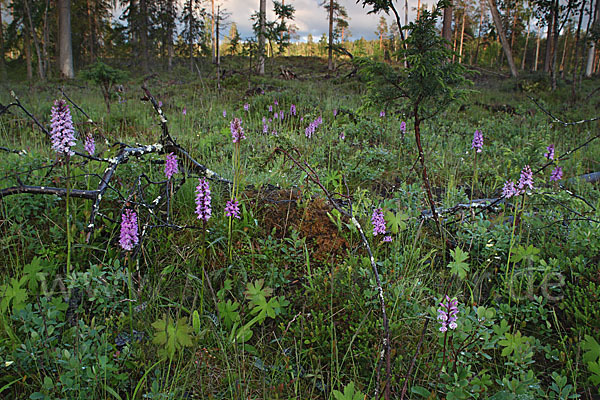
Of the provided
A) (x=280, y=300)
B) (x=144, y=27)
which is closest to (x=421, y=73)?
(x=280, y=300)

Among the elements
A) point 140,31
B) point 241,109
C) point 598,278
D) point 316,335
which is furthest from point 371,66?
point 140,31

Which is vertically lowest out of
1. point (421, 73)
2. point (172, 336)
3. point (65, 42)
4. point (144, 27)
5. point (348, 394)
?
point (348, 394)

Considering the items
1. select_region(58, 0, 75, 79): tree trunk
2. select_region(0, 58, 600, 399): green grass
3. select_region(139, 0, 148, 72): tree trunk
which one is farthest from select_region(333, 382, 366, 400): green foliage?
select_region(139, 0, 148, 72): tree trunk

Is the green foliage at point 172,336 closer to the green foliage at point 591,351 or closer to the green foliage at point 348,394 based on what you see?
the green foliage at point 348,394

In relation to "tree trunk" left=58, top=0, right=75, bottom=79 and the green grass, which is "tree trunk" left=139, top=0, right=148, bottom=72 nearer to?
"tree trunk" left=58, top=0, right=75, bottom=79

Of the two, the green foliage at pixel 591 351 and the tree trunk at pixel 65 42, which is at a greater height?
the tree trunk at pixel 65 42

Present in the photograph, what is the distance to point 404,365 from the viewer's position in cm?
166

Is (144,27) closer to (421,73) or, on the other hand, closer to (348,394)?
(421,73)

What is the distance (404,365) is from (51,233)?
2480mm

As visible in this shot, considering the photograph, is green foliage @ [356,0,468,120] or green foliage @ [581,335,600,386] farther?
green foliage @ [356,0,468,120]

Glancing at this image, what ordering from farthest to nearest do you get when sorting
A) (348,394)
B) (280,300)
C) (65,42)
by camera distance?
(65,42)
(280,300)
(348,394)

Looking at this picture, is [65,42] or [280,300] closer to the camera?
[280,300]

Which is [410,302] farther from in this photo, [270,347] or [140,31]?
[140,31]

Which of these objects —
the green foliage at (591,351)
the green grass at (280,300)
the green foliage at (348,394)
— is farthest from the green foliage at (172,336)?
the green foliage at (591,351)
